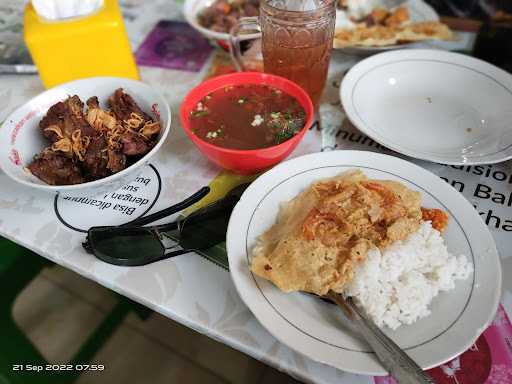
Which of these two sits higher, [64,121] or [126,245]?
[64,121]

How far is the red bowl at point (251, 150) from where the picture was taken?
40.8 inches

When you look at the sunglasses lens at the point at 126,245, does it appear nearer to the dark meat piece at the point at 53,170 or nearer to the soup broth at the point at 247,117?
the dark meat piece at the point at 53,170

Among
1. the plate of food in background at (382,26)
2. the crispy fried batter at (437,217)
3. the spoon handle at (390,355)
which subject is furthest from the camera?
the plate of food in background at (382,26)

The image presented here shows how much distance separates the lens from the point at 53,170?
1020 mm

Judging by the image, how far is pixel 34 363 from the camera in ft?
4.49

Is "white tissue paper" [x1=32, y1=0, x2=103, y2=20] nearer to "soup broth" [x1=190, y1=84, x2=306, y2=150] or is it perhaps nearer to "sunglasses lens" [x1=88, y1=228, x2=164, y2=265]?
"soup broth" [x1=190, y1=84, x2=306, y2=150]

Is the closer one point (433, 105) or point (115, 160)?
point (115, 160)

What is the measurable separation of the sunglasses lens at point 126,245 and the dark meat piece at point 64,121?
30 centimetres

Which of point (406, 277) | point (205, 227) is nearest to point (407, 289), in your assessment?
point (406, 277)

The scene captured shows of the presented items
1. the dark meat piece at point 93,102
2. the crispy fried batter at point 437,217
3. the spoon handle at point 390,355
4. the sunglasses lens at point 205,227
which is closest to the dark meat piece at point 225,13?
the dark meat piece at point 93,102

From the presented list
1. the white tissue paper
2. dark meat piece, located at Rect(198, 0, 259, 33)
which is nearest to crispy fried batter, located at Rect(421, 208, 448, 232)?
dark meat piece, located at Rect(198, 0, 259, 33)

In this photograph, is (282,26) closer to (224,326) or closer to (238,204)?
(238,204)

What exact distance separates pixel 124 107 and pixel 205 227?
1.49ft

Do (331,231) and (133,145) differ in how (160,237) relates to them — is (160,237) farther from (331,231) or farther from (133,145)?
(331,231)
